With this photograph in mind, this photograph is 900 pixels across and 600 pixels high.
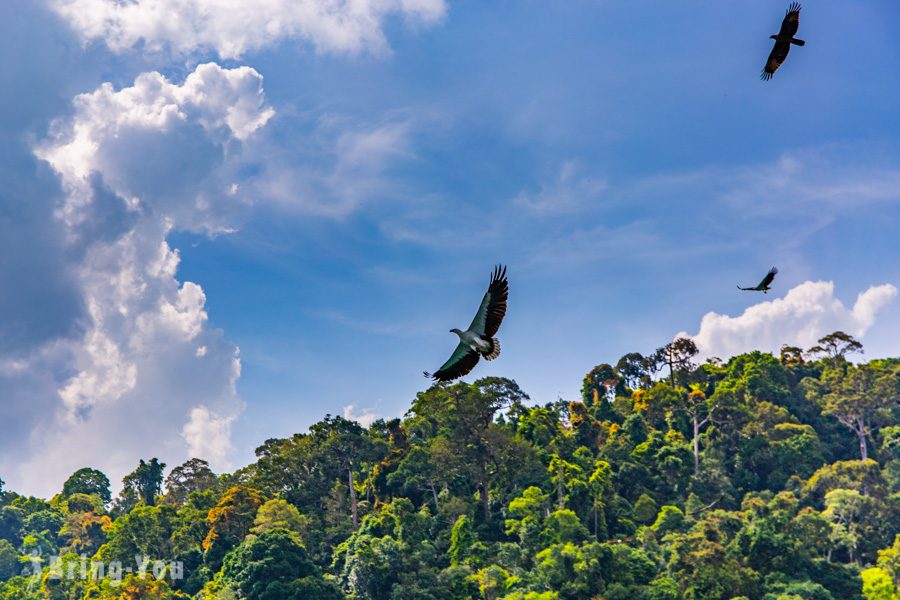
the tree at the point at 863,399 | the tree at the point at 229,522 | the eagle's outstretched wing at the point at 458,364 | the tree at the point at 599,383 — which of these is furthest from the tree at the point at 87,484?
the eagle's outstretched wing at the point at 458,364

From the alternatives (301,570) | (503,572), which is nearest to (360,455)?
(301,570)

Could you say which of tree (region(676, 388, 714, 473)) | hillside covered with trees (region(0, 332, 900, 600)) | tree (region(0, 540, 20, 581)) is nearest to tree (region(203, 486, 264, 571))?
hillside covered with trees (region(0, 332, 900, 600))

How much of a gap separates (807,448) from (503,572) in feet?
76.3

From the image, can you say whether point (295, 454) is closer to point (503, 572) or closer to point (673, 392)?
point (503, 572)

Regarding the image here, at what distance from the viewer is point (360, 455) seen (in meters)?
52.5

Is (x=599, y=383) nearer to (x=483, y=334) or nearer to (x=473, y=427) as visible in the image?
(x=473, y=427)

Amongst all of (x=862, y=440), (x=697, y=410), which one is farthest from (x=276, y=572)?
(x=862, y=440)

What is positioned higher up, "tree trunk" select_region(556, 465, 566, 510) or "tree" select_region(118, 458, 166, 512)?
"tree" select_region(118, 458, 166, 512)

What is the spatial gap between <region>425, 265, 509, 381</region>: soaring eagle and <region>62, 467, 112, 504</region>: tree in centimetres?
6728

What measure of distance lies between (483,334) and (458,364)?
85cm

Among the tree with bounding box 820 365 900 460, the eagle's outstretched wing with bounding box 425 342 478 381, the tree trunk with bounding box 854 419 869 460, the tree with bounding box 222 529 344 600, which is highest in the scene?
the tree with bounding box 820 365 900 460

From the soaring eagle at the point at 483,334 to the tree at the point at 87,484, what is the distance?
67.3m

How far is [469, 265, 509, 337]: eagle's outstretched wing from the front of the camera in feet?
47.6

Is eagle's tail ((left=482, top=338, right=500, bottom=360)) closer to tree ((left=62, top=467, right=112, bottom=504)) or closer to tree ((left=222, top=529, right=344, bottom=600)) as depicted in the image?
tree ((left=222, top=529, right=344, bottom=600))
